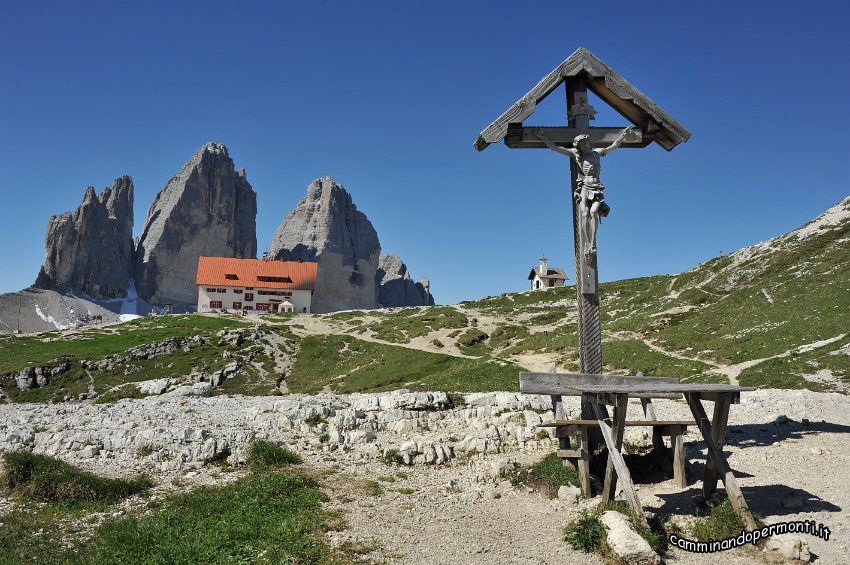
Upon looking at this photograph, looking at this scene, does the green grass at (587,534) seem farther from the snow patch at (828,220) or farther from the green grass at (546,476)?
the snow patch at (828,220)

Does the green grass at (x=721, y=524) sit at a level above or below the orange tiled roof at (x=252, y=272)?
below

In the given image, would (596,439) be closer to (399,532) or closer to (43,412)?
(399,532)

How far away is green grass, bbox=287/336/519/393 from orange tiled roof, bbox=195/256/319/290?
68277mm

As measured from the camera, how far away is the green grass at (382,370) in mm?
35094

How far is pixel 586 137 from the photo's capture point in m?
11.9

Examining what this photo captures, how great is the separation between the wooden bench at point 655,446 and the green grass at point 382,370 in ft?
56.1

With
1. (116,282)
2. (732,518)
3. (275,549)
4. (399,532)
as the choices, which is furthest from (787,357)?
(116,282)

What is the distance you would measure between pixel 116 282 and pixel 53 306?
1357 inches

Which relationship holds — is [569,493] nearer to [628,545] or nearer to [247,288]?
[628,545]

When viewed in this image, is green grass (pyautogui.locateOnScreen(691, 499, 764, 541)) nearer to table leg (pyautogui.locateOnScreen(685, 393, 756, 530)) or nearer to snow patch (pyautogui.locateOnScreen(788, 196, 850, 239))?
table leg (pyautogui.locateOnScreen(685, 393, 756, 530))

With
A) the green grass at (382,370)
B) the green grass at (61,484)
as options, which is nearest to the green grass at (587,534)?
the green grass at (61,484)

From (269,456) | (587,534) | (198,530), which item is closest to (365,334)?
(269,456)

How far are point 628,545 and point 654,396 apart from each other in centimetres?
300

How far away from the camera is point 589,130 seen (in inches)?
489
